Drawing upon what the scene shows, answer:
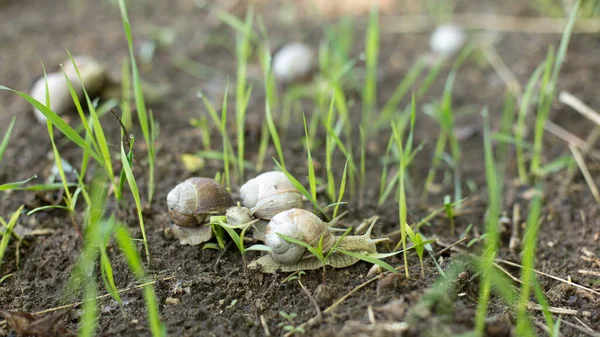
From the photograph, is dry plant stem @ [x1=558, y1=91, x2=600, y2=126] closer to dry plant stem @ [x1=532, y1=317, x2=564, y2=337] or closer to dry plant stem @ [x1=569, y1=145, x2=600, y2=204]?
dry plant stem @ [x1=569, y1=145, x2=600, y2=204]

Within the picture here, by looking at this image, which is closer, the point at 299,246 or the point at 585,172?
the point at 299,246

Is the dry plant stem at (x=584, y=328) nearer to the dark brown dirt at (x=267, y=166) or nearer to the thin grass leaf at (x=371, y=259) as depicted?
the dark brown dirt at (x=267, y=166)

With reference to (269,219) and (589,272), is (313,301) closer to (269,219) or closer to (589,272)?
(269,219)

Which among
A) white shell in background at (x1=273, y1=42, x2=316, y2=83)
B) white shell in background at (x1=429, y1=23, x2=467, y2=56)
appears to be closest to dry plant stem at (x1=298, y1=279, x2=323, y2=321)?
white shell in background at (x1=273, y1=42, x2=316, y2=83)

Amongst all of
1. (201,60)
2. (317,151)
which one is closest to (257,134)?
(317,151)

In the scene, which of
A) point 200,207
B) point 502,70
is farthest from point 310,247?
point 502,70

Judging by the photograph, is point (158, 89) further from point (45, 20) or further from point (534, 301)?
point (534, 301)

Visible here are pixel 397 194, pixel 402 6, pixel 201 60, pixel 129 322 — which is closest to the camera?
pixel 129 322
